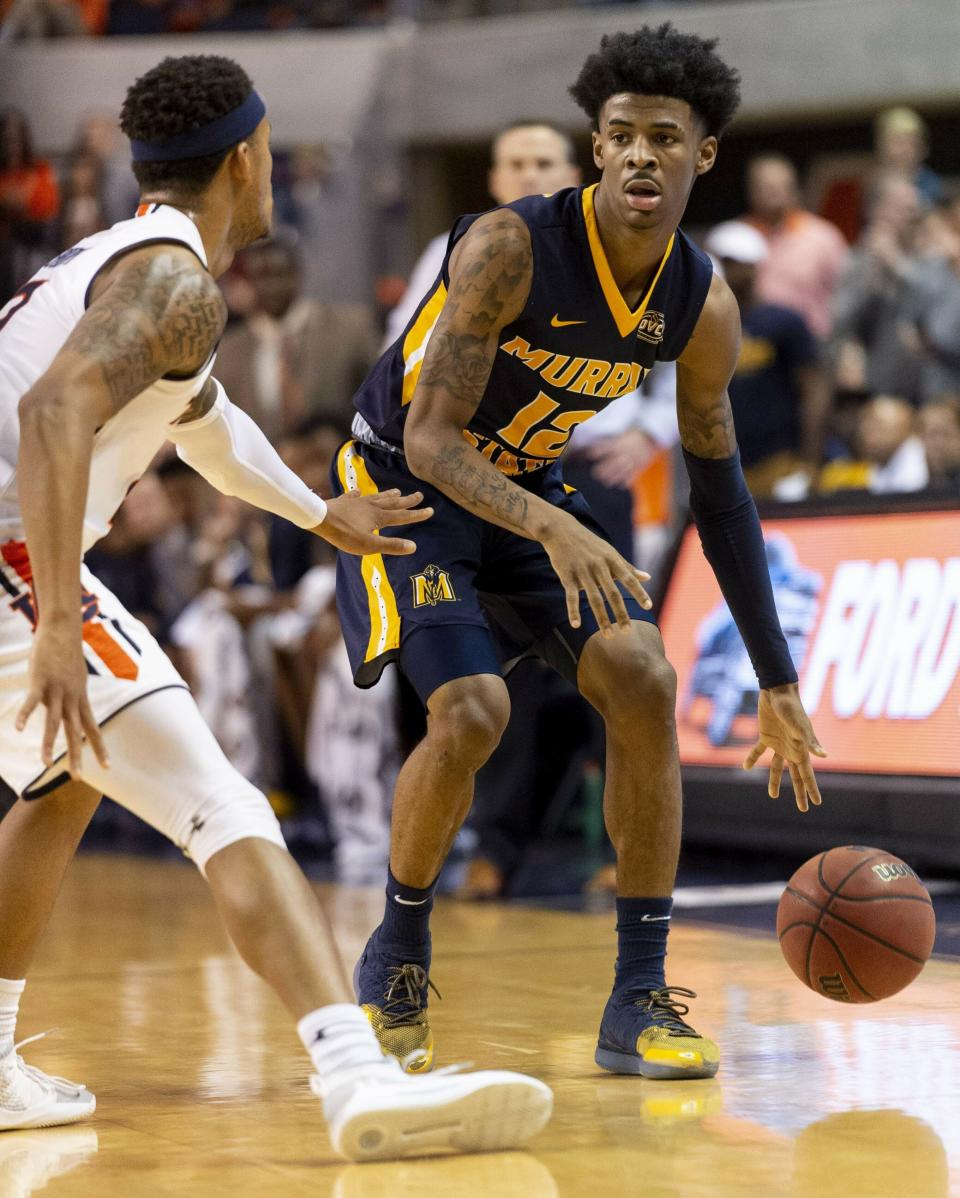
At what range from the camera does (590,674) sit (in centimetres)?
443

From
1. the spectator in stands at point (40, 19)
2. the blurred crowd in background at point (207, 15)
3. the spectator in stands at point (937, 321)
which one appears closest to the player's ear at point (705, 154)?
the spectator in stands at point (937, 321)

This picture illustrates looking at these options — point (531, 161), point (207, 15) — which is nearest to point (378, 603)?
point (531, 161)

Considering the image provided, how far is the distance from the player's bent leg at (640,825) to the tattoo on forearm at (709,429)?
20.2 inches

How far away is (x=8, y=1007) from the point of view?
3904 mm

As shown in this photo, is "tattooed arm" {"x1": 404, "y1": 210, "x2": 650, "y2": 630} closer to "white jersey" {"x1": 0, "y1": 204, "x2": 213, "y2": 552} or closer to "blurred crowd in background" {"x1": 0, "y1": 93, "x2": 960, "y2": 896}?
"white jersey" {"x1": 0, "y1": 204, "x2": 213, "y2": 552}

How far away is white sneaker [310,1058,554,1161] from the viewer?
3.25 meters

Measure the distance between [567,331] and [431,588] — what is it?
67 centimetres

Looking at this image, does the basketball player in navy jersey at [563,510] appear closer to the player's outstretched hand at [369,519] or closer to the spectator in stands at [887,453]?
the player's outstretched hand at [369,519]

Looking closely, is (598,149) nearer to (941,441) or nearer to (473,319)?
(473,319)

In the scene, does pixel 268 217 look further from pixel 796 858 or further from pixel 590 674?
pixel 796 858

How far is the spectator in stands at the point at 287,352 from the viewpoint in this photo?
38.9 feet

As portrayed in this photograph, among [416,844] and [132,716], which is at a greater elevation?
[132,716]

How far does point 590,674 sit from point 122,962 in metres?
2.54

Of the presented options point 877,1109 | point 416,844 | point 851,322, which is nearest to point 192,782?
point 416,844
